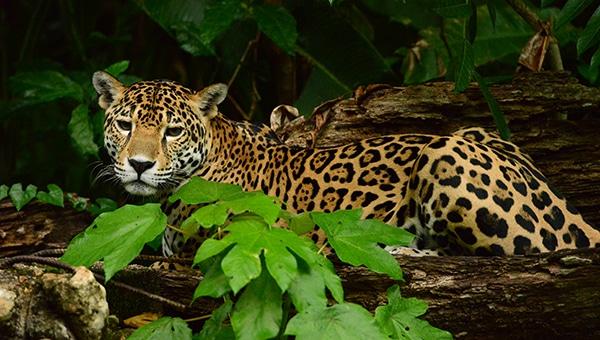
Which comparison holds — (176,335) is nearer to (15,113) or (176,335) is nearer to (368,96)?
(368,96)

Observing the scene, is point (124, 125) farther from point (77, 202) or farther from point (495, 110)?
point (495, 110)

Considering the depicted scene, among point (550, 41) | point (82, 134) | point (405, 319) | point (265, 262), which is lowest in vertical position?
point (82, 134)

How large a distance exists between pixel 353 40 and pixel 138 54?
3.44 meters

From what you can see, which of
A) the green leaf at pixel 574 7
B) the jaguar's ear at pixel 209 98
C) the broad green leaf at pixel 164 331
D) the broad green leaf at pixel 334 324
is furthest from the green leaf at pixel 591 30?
the broad green leaf at pixel 164 331

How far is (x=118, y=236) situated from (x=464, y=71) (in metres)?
3.21

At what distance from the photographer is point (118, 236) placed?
177 inches

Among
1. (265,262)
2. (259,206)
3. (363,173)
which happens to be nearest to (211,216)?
(259,206)

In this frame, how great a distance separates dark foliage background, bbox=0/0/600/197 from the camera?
349 inches

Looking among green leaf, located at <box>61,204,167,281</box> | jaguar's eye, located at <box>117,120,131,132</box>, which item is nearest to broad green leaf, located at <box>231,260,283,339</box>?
green leaf, located at <box>61,204,167,281</box>

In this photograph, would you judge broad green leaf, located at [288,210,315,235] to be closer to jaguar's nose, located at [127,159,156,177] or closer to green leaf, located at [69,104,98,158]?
jaguar's nose, located at [127,159,156,177]

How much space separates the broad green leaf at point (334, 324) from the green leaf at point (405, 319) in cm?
33

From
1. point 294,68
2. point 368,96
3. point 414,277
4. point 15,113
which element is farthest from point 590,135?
point 15,113

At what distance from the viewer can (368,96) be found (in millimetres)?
7922

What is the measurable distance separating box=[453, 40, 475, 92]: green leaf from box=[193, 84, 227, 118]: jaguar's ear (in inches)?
65.7
